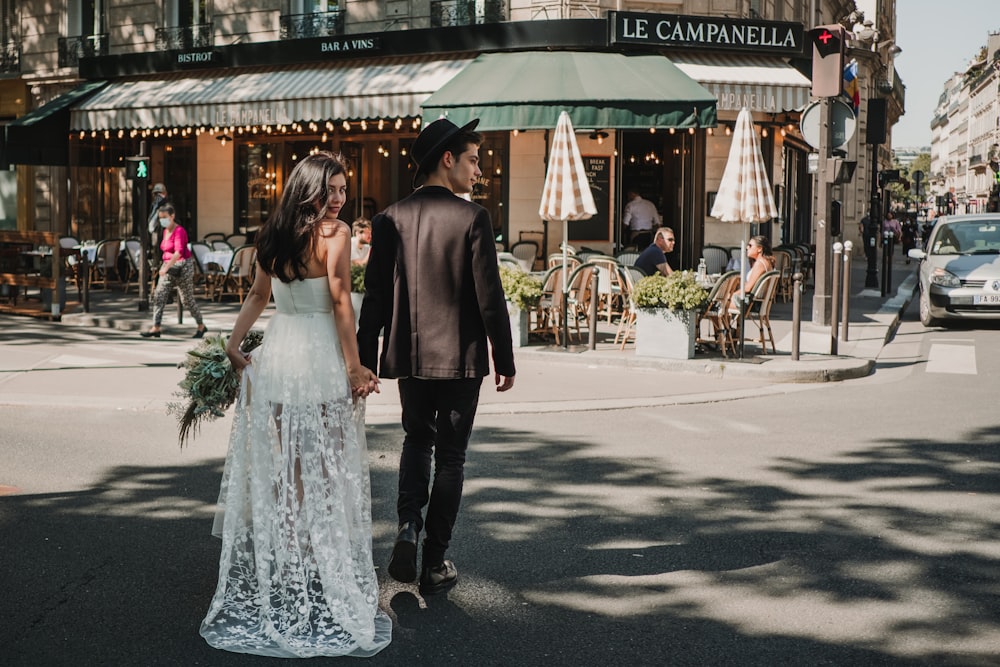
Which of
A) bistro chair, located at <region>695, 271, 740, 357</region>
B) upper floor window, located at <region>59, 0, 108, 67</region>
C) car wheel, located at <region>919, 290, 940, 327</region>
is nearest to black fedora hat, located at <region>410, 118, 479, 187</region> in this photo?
bistro chair, located at <region>695, 271, 740, 357</region>

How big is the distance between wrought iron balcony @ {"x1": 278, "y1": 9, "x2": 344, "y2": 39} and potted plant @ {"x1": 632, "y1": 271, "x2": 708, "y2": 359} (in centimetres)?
1099

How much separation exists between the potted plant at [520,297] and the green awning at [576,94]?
4.15 metres

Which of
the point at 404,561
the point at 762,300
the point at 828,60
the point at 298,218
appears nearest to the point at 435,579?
the point at 404,561

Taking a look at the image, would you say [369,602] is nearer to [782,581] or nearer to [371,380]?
[371,380]

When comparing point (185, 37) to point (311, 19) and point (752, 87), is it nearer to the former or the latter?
point (311, 19)

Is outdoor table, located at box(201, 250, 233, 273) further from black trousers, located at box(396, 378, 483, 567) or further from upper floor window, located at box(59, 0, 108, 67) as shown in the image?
black trousers, located at box(396, 378, 483, 567)

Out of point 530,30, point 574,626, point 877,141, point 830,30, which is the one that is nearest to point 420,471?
point 574,626

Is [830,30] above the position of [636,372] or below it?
above

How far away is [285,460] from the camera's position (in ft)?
14.8

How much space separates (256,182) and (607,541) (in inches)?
748

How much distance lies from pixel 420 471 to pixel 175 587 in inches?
45.5

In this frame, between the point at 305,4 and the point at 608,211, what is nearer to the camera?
the point at 608,211

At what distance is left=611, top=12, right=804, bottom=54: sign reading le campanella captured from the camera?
1831 centimetres

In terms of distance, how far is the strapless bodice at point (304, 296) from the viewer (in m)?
4.49
